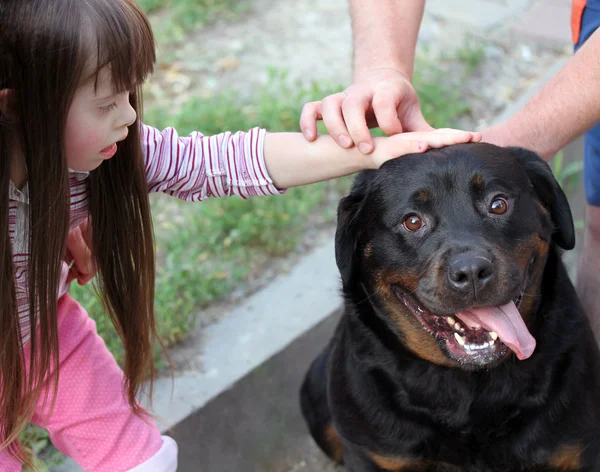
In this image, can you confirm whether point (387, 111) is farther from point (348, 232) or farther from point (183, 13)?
point (183, 13)

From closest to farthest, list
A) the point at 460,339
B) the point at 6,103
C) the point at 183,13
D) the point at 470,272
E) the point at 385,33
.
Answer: the point at 6,103 < the point at 470,272 < the point at 460,339 < the point at 385,33 < the point at 183,13

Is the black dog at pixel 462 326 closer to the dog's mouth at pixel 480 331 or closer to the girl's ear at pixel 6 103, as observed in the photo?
the dog's mouth at pixel 480 331

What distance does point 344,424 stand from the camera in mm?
2648

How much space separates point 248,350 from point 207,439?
14.2 inches

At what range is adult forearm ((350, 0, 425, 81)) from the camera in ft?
9.08

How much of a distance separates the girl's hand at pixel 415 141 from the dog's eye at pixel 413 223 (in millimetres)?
185

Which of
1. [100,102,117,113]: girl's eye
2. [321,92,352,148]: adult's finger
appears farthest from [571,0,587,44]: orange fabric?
[100,102,117,113]: girl's eye

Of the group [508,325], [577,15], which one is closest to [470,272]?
[508,325]

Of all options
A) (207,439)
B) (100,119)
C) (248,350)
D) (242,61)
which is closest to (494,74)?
(242,61)

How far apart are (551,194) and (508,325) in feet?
1.48

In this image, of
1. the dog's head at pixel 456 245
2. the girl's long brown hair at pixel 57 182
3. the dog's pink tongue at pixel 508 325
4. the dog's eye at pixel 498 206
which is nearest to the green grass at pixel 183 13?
the girl's long brown hair at pixel 57 182

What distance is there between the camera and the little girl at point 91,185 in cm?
207

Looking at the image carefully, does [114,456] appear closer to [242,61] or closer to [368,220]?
[368,220]

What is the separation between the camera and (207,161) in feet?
8.28
